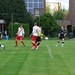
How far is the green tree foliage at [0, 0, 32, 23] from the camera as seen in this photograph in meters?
80.7

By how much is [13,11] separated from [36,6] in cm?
3143

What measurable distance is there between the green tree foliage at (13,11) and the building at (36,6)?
88.4ft

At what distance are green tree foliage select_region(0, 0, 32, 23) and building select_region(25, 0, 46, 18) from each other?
26955 mm

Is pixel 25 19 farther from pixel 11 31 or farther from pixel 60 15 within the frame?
pixel 60 15

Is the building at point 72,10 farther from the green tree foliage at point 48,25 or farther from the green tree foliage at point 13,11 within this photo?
the green tree foliage at point 48,25

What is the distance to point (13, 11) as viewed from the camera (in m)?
81.9

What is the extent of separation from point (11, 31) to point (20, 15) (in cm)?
2095

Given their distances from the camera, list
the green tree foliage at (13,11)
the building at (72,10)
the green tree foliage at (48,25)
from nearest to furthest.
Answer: the green tree foliage at (48,25) → the green tree foliage at (13,11) → the building at (72,10)

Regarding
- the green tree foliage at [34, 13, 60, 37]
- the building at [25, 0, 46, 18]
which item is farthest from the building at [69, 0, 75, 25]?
the green tree foliage at [34, 13, 60, 37]

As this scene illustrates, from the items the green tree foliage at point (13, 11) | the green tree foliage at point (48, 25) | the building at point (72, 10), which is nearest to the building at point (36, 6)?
the building at point (72, 10)

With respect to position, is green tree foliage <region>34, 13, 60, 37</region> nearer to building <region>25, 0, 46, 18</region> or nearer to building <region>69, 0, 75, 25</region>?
building <region>25, 0, 46, 18</region>

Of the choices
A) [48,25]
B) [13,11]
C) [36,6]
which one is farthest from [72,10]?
[48,25]

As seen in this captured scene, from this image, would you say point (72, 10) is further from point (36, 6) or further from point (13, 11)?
point (13, 11)

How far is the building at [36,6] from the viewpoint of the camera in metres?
110
